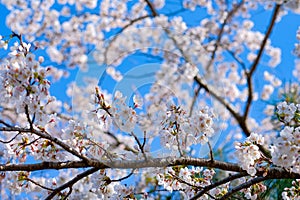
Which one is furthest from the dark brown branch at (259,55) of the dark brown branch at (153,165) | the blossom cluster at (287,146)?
the blossom cluster at (287,146)

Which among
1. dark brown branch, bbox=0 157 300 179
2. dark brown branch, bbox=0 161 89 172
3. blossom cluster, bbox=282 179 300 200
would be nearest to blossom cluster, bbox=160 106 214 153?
dark brown branch, bbox=0 157 300 179

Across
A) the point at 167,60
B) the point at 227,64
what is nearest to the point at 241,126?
the point at 167,60

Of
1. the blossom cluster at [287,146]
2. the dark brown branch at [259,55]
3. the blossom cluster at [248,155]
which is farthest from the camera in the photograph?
Result: the dark brown branch at [259,55]

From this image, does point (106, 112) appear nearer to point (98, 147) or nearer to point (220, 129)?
point (98, 147)

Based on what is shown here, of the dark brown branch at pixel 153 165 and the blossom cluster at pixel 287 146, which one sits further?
the dark brown branch at pixel 153 165

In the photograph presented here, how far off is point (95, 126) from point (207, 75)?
847 mm

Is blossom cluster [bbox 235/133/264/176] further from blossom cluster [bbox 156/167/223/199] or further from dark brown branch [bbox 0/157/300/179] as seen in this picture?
blossom cluster [bbox 156/167/223/199]

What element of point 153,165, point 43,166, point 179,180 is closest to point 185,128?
point 153,165

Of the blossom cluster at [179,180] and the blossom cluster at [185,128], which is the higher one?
the blossom cluster at [185,128]

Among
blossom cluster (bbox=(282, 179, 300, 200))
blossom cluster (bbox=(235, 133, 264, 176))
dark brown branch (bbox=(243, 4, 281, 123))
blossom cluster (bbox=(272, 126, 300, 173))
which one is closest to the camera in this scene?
blossom cluster (bbox=(272, 126, 300, 173))

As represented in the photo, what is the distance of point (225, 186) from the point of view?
2.17 meters

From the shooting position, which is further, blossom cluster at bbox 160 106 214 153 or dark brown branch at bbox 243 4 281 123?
dark brown branch at bbox 243 4 281 123

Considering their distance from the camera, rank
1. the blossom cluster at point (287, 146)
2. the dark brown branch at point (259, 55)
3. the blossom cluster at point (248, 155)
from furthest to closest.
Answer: the dark brown branch at point (259, 55), the blossom cluster at point (248, 155), the blossom cluster at point (287, 146)

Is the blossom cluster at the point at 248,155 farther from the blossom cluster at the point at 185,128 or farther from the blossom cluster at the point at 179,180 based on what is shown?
the blossom cluster at the point at 179,180
